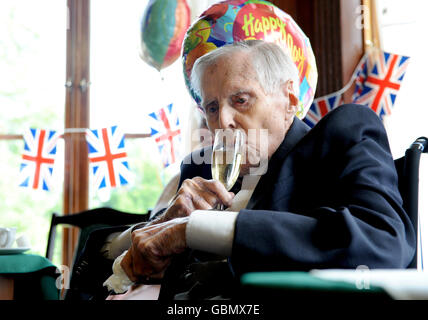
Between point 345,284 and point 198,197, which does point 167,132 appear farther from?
point 345,284

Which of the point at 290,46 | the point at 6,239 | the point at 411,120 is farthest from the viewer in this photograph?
the point at 411,120

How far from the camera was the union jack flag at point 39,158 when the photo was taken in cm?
317

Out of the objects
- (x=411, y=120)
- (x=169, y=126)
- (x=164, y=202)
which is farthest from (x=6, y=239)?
(x=411, y=120)

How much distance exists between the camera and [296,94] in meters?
1.15

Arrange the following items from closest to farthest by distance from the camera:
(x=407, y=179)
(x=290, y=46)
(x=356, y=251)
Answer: (x=356, y=251), (x=407, y=179), (x=290, y=46)

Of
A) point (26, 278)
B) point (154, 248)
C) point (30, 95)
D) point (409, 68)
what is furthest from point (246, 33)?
point (30, 95)

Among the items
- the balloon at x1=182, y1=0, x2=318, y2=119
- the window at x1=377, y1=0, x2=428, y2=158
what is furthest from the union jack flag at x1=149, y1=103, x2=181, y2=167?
the balloon at x1=182, y1=0, x2=318, y2=119

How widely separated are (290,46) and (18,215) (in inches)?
114

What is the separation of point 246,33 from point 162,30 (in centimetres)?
153

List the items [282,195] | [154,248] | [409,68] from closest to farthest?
[154,248] < [282,195] < [409,68]

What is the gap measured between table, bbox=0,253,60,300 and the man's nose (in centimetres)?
111

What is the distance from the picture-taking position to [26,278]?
1898mm

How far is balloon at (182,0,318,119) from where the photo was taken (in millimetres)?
1292

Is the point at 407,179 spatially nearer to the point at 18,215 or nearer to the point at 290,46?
the point at 290,46
